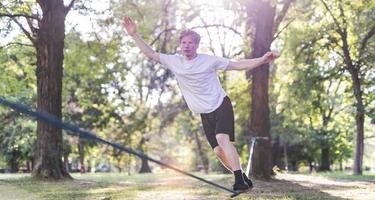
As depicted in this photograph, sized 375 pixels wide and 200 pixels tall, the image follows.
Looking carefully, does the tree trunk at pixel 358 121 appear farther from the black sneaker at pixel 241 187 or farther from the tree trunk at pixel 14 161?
the tree trunk at pixel 14 161

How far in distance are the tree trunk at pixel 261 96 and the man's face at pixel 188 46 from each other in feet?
34.9

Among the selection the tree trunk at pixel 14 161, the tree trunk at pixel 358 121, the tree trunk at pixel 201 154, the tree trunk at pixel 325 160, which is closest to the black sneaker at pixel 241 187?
the tree trunk at pixel 358 121

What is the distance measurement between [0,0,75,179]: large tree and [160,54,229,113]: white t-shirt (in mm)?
10958

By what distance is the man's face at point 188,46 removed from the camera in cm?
705

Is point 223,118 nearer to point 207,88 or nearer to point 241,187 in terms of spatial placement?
point 207,88

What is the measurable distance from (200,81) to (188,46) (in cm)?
48

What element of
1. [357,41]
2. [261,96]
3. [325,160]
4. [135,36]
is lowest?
[325,160]

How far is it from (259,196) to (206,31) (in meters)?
20.2

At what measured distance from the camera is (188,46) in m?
7.10

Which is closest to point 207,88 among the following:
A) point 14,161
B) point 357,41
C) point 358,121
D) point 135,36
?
point 135,36

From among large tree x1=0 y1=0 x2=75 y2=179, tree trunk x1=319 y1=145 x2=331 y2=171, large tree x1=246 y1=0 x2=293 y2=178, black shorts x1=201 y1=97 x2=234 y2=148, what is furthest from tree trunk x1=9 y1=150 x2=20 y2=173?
black shorts x1=201 y1=97 x2=234 y2=148

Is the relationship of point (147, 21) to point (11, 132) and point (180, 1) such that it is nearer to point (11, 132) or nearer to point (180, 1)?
point (180, 1)

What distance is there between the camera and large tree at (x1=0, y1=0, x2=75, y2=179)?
17.3 metres

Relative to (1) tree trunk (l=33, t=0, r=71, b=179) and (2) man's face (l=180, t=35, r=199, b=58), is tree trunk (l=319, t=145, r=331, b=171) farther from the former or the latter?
(2) man's face (l=180, t=35, r=199, b=58)
